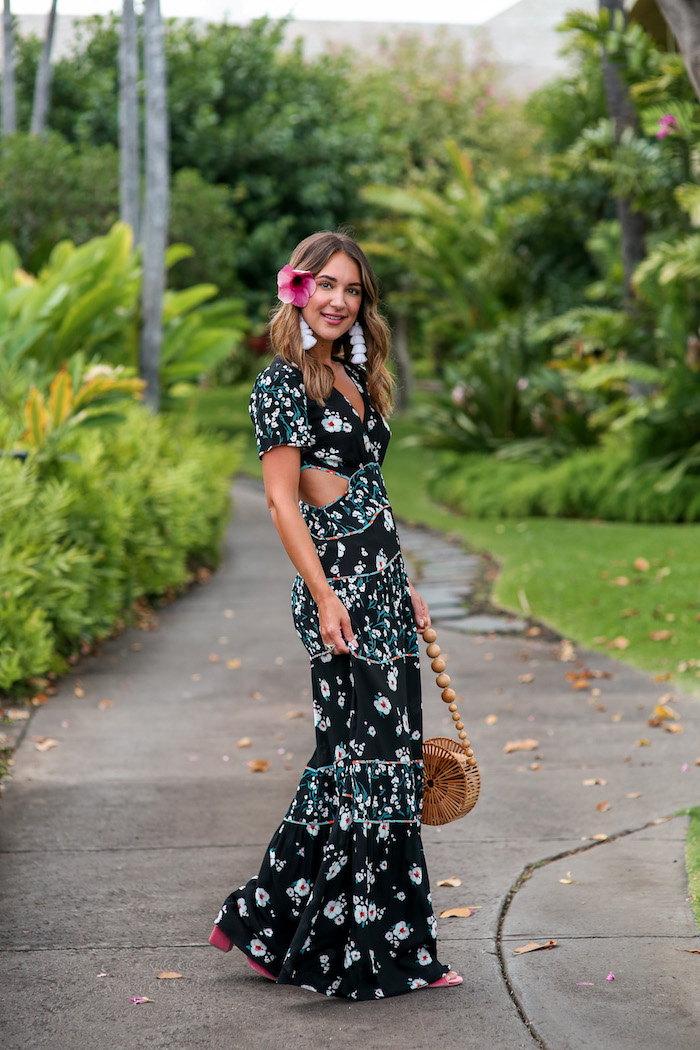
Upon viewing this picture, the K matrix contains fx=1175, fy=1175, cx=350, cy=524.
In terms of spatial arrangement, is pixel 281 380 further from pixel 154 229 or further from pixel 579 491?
pixel 154 229

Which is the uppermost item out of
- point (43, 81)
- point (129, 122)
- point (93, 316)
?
point (43, 81)

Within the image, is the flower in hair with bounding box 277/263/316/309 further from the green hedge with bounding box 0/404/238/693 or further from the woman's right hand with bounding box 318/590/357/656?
the green hedge with bounding box 0/404/238/693

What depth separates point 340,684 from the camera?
9.79ft

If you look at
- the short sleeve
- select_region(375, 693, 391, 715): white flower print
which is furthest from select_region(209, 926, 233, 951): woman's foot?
the short sleeve

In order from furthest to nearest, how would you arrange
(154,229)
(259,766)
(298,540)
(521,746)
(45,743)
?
1. (154,229)
2. (45,743)
3. (521,746)
4. (259,766)
5. (298,540)

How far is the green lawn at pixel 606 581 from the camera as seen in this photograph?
6.82m

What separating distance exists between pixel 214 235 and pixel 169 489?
375 inches

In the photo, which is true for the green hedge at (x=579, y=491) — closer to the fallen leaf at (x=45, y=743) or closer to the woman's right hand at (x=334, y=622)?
the fallen leaf at (x=45, y=743)

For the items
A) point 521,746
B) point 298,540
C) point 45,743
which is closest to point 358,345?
point 298,540

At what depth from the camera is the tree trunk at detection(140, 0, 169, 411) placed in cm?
1202

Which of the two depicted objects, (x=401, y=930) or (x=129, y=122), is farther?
(x=129, y=122)

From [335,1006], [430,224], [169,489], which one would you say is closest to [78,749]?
[335,1006]

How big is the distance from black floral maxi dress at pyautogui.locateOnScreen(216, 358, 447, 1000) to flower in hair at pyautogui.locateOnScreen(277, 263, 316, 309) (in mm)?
176

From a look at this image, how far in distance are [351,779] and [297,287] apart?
4.10 ft
